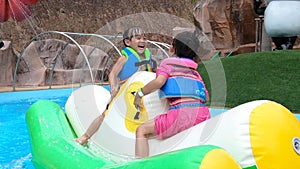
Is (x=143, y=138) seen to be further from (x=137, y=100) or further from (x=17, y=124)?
(x=17, y=124)

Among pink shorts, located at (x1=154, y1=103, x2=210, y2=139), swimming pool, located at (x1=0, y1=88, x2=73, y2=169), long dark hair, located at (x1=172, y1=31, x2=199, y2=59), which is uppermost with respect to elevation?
long dark hair, located at (x1=172, y1=31, x2=199, y2=59)

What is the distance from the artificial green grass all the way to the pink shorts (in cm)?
255

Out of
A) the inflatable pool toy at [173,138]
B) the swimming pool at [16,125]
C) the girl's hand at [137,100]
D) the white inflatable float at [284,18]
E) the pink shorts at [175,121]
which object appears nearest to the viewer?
the inflatable pool toy at [173,138]

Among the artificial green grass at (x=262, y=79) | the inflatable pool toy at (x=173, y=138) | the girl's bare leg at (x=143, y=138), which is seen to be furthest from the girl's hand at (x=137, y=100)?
the artificial green grass at (x=262, y=79)

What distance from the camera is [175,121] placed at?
2.25 meters

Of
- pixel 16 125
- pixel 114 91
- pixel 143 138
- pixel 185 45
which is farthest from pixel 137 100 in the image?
pixel 16 125

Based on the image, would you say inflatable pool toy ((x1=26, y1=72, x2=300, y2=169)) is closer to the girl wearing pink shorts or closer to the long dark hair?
the girl wearing pink shorts

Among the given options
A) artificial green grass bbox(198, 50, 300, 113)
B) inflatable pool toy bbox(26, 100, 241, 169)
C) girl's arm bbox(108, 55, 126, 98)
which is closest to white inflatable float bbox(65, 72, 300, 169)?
inflatable pool toy bbox(26, 100, 241, 169)

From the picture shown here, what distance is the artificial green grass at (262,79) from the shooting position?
17.8ft

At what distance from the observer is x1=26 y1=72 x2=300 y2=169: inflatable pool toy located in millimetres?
1930

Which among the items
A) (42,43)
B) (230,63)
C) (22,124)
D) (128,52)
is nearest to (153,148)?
(128,52)

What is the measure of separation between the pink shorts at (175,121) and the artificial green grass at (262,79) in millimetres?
2555

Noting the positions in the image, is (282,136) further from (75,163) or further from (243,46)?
(243,46)

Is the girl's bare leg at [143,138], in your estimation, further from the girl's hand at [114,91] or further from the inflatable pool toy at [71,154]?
the girl's hand at [114,91]
